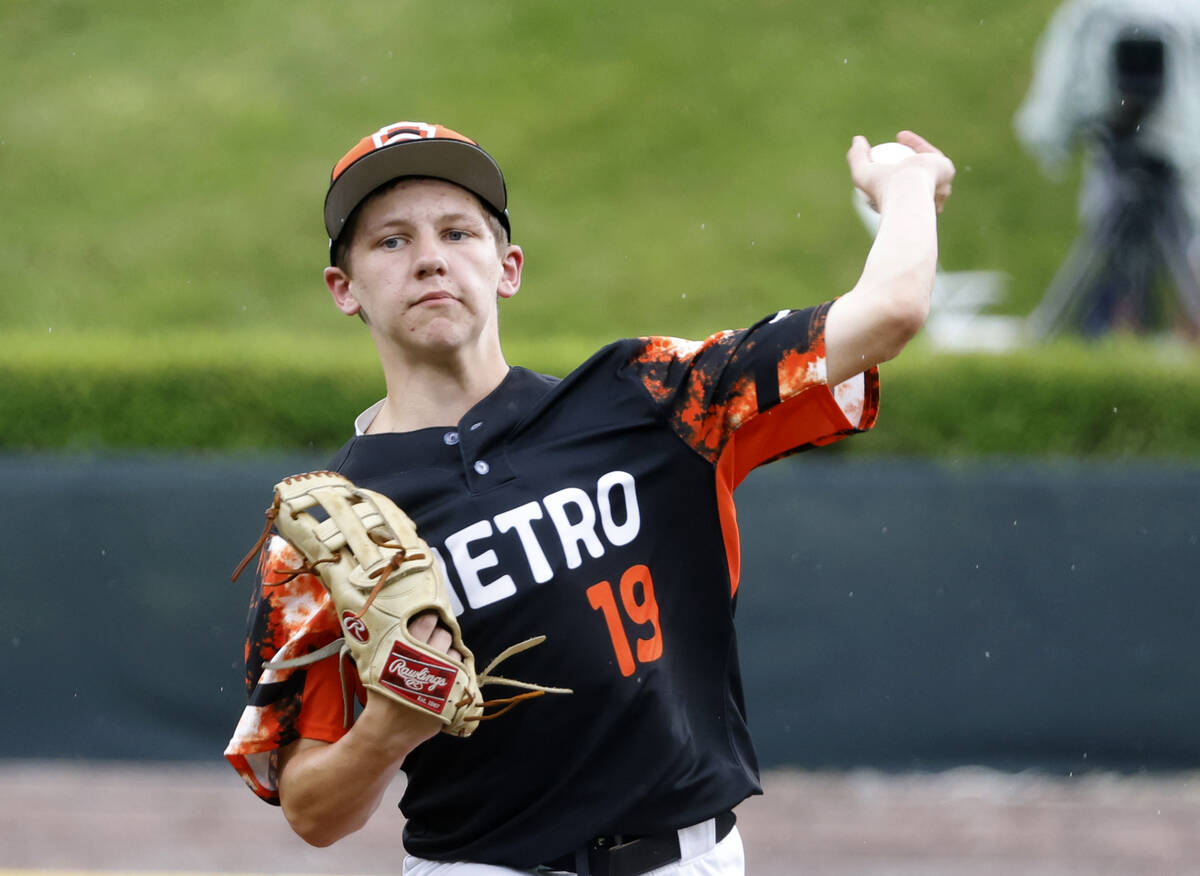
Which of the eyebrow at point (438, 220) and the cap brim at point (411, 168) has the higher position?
the cap brim at point (411, 168)

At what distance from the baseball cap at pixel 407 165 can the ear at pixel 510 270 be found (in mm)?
136

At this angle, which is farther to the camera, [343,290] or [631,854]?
[343,290]

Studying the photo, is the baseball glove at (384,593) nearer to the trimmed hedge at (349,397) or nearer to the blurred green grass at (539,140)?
the trimmed hedge at (349,397)

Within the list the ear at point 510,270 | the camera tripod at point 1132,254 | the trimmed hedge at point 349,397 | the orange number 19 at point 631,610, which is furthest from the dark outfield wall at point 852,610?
the orange number 19 at point 631,610

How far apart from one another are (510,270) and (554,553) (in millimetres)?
659

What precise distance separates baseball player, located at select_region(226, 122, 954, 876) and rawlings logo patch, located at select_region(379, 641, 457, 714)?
129mm

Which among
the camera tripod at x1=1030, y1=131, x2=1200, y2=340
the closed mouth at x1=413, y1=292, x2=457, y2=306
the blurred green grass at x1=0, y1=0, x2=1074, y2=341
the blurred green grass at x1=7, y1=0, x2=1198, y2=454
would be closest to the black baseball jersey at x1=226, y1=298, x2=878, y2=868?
the closed mouth at x1=413, y1=292, x2=457, y2=306

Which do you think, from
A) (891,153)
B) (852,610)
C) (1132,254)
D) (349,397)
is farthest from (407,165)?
(1132,254)

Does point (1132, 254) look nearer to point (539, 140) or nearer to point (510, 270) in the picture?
point (539, 140)

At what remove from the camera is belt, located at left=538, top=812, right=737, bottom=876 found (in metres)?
2.62

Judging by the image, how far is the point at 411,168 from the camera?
2811 mm

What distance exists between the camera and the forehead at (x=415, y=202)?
281 centimetres

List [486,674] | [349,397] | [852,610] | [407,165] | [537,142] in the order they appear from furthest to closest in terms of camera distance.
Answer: [537,142], [349,397], [852,610], [407,165], [486,674]

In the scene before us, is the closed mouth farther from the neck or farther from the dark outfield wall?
the dark outfield wall
